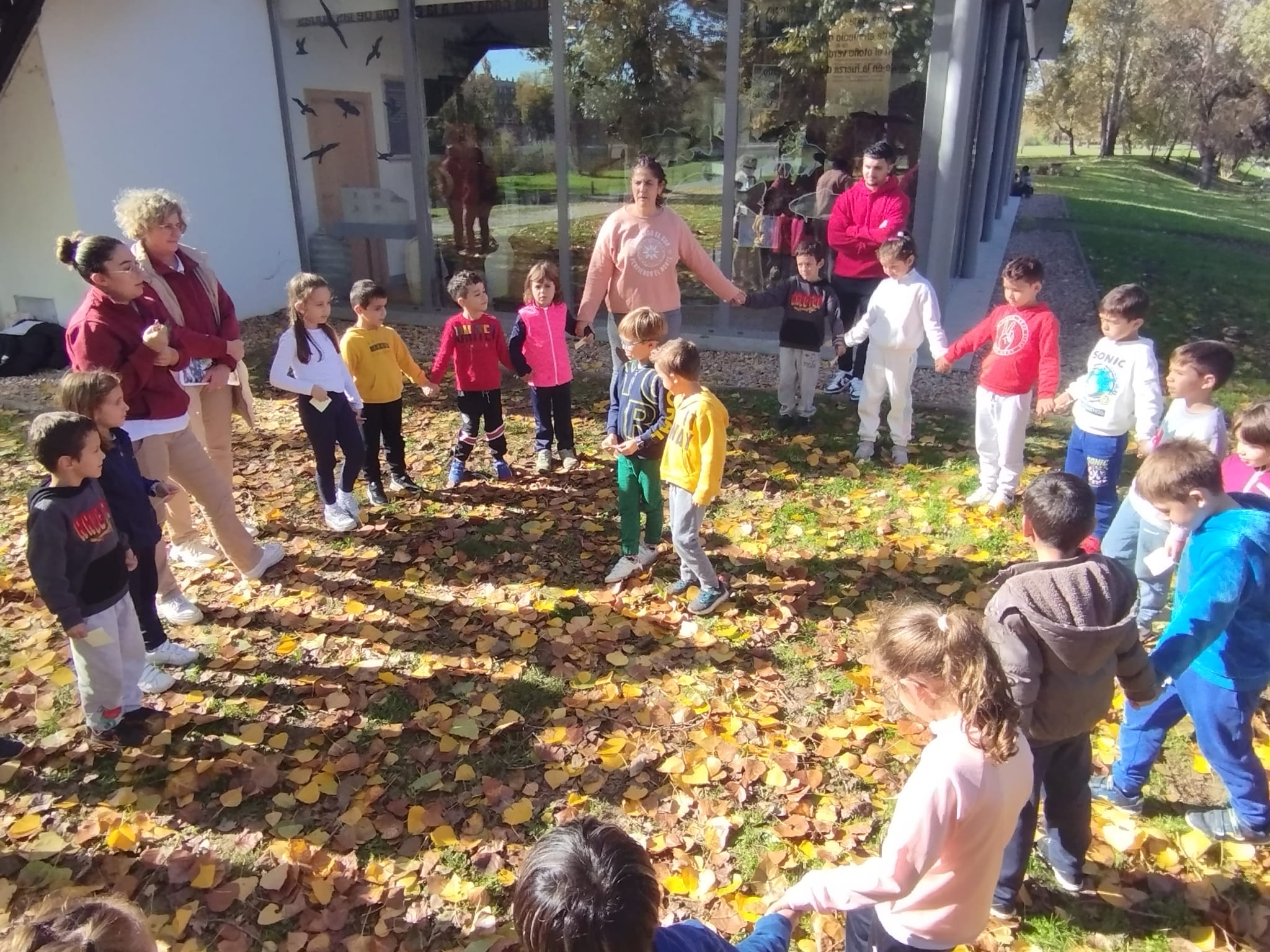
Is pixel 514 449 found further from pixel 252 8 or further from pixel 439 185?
pixel 252 8

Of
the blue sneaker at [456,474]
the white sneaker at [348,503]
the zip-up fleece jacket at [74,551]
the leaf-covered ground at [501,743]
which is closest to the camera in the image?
the leaf-covered ground at [501,743]

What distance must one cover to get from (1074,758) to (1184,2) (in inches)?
2382

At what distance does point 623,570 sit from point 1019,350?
2.68 metres

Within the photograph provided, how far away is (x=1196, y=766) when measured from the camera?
11.2 ft

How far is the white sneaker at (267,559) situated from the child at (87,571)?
3.96 ft

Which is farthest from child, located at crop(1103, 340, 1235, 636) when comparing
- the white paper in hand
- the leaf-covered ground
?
the leaf-covered ground

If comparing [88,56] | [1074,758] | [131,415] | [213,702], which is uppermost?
[88,56]

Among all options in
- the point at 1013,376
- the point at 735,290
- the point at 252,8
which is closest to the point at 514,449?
the point at 735,290

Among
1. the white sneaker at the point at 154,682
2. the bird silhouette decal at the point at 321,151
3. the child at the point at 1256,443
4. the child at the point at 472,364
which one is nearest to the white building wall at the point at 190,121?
the bird silhouette decal at the point at 321,151

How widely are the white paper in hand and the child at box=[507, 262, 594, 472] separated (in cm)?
369

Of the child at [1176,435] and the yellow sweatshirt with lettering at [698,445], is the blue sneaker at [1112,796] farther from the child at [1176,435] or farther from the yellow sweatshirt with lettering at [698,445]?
the yellow sweatshirt with lettering at [698,445]

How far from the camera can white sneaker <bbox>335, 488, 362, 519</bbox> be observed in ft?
18.5

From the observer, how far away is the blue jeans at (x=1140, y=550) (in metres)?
3.97

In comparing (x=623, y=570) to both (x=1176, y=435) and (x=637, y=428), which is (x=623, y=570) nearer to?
(x=637, y=428)
